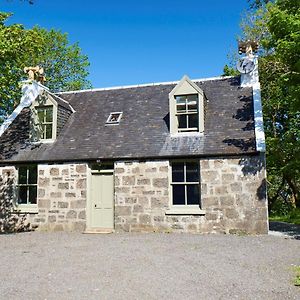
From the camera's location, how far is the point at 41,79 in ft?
60.5

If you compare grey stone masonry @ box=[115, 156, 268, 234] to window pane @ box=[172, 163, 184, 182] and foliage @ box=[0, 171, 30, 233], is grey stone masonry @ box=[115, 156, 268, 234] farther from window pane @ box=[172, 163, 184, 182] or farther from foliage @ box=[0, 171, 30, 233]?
foliage @ box=[0, 171, 30, 233]

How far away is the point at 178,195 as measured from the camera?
1336 centimetres

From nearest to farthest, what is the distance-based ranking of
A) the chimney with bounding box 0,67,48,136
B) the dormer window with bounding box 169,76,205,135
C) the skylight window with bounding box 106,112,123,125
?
the dormer window with bounding box 169,76,205,135 → the skylight window with bounding box 106,112,123,125 → the chimney with bounding box 0,67,48,136

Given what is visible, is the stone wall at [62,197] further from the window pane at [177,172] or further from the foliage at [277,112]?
the foliage at [277,112]

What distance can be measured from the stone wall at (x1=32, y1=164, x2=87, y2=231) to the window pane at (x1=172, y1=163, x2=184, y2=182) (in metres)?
3.47

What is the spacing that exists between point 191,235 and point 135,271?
Result: 5548 mm

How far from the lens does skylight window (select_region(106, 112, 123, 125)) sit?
50.9 ft

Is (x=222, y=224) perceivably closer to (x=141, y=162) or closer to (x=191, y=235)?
(x=191, y=235)

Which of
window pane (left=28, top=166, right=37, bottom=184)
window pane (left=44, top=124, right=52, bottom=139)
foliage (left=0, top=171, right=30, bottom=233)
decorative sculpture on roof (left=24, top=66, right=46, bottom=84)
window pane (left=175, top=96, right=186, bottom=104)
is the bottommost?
foliage (left=0, top=171, right=30, bottom=233)

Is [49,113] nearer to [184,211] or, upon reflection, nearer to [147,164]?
[147,164]

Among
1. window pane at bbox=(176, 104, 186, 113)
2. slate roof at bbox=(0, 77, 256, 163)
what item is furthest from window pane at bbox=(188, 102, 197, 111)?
slate roof at bbox=(0, 77, 256, 163)

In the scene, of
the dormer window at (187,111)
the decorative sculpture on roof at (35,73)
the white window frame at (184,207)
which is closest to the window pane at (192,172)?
the white window frame at (184,207)

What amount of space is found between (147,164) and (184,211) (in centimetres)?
223

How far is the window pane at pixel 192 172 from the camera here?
13.3 m
